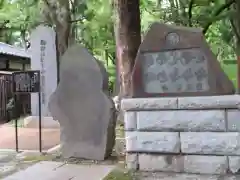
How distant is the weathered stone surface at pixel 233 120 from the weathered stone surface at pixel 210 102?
0.10m

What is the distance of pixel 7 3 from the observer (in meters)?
18.3

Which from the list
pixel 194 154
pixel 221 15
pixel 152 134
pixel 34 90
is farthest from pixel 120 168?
pixel 221 15

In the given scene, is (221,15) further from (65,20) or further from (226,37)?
(65,20)

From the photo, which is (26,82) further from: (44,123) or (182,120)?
(44,123)

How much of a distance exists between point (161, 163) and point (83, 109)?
1989mm

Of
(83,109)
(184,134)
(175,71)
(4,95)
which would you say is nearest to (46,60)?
(4,95)

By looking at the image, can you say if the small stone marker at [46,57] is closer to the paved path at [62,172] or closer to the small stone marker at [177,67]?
the paved path at [62,172]

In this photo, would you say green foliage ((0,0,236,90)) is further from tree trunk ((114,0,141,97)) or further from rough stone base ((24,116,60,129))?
rough stone base ((24,116,60,129))

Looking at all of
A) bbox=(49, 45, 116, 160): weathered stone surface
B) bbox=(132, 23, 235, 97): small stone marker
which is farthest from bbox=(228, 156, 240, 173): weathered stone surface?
bbox=(49, 45, 116, 160): weathered stone surface

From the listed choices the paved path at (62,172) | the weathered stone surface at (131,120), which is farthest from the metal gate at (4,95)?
the weathered stone surface at (131,120)

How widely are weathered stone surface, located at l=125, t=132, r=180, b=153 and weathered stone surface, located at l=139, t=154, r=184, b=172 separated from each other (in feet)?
0.38

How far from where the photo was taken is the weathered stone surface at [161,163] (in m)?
5.62

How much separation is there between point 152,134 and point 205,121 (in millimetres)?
894

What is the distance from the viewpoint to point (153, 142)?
18.8 feet
